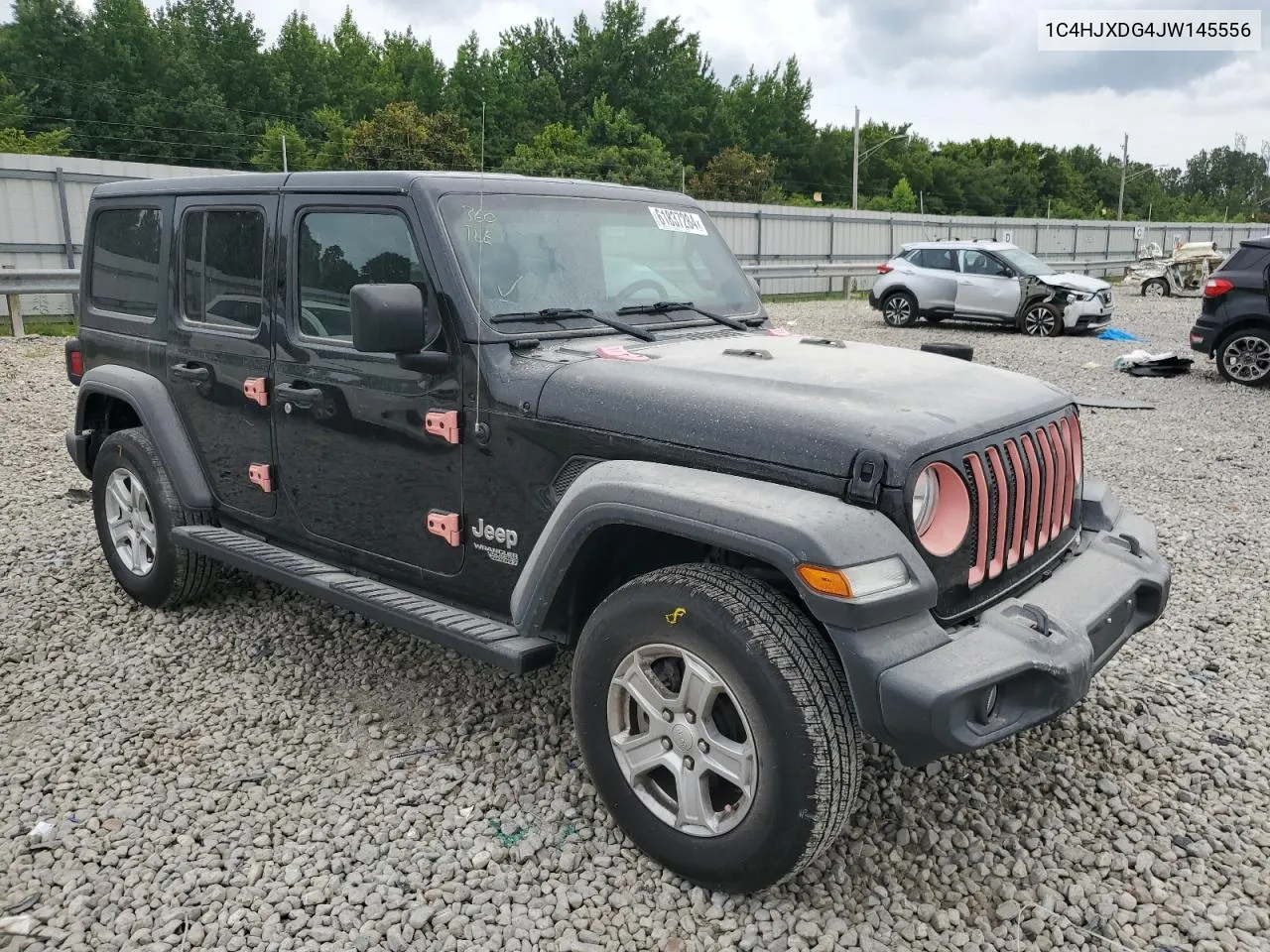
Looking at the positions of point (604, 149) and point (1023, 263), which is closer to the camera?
point (1023, 263)

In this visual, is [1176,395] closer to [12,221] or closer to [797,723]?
[797,723]

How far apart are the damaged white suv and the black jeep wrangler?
45.5 feet

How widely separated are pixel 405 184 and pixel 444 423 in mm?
885

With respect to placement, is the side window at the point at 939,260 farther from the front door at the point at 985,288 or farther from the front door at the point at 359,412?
the front door at the point at 359,412

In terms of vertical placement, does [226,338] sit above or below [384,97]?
below

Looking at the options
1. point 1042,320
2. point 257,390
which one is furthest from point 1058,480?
point 1042,320

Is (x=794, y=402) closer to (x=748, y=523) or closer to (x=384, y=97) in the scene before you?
(x=748, y=523)

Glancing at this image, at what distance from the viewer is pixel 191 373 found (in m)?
4.42

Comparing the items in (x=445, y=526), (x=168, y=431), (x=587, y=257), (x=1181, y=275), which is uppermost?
(x=1181, y=275)

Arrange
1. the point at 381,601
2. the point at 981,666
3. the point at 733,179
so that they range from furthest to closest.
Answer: the point at 733,179
the point at 381,601
the point at 981,666

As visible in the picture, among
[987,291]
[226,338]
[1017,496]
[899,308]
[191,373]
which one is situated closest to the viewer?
[1017,496]

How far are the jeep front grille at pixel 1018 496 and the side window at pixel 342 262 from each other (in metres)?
1.93

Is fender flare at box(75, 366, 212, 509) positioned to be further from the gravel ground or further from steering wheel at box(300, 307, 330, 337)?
steering wheel at box(300, 307, 330, 337)

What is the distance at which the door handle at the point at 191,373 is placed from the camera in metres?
4.36
